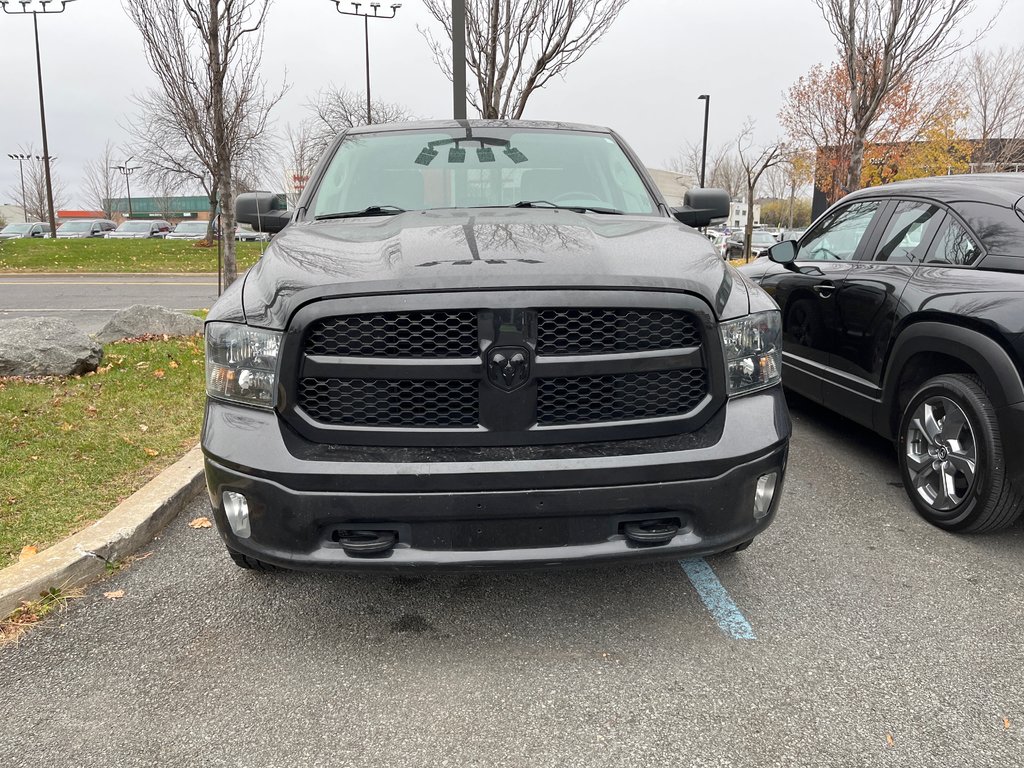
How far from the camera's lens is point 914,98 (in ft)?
69.1

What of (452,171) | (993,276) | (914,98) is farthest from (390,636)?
(914,98)

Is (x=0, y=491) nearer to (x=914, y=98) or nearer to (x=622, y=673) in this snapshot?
(x=622, y=673)

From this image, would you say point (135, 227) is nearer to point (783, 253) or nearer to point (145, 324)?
point (145, 324)

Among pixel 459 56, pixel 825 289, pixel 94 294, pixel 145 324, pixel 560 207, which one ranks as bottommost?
pixel 94 294

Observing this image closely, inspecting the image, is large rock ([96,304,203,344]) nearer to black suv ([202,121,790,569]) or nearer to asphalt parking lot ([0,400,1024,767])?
asphalt parking lot ([0,400,1024,767])

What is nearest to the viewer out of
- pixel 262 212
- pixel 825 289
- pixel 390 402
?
pixel 390 402

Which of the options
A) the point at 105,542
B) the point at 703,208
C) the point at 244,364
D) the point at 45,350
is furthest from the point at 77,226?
the point at 244,364

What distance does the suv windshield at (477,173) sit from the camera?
A: 11.4 ft

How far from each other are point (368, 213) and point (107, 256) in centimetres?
2435

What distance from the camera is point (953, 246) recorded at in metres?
3.61

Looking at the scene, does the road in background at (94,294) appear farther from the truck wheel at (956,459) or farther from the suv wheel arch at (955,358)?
the truck wheel at (956,459)

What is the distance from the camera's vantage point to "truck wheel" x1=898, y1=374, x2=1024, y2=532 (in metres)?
3.14

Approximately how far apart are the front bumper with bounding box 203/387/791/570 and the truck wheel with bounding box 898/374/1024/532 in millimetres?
1530

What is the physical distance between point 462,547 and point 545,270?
89 cm
